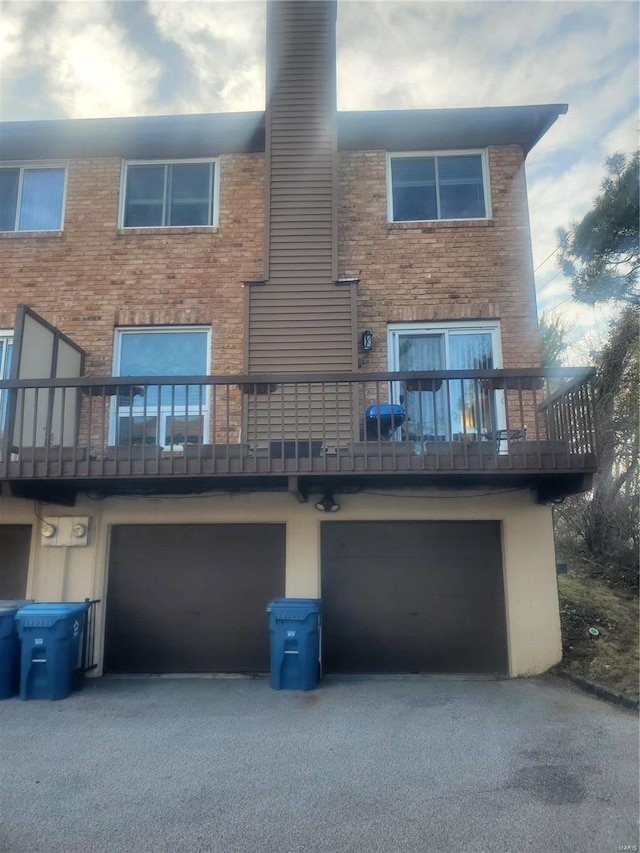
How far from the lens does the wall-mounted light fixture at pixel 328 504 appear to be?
7.49 metres

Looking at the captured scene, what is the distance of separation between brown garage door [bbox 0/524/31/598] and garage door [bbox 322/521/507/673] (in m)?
3.95

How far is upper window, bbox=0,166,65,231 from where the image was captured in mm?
8906

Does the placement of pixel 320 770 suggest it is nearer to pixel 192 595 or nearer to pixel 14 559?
pixel 192 595

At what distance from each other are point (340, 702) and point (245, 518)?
99.5 inches

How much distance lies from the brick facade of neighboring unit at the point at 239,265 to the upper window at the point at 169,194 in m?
0.20

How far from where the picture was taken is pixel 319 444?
689cm

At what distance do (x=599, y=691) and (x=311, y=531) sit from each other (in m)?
3.69

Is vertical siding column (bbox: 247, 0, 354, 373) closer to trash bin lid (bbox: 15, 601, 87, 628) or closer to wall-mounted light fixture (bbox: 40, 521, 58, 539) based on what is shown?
wall-mounted light fixture (bbox: 40, 521, 58, 539)

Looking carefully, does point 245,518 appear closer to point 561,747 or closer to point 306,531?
point 306,531

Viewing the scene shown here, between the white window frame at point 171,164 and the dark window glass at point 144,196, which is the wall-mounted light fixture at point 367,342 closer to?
the white window frame at point 171,164

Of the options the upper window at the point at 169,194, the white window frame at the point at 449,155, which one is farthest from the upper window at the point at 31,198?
the white window frame at the point at 449,155

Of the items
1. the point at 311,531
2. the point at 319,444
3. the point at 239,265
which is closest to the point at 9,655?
the point at 311,531

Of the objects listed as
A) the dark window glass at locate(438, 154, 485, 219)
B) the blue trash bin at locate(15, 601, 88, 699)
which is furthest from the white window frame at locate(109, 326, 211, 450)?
the dark window glass at locate(438, 154, 485, 219)

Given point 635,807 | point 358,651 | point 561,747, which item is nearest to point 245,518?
point 358,651
